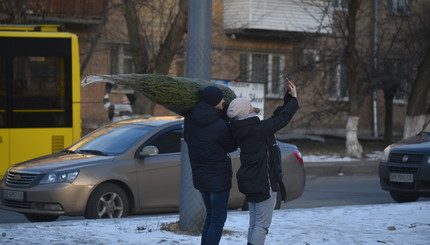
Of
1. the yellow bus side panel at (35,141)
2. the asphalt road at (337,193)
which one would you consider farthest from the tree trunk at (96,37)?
the yellow bus side panel at (35,141)

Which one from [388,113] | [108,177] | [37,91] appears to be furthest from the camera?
[388,113]

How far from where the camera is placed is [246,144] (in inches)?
280

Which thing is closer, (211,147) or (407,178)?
(211,147)

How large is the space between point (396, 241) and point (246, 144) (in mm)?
2720

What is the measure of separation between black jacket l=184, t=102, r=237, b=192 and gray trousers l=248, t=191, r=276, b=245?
1.10 feet

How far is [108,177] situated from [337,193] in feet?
20.2

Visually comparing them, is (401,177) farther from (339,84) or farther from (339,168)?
(339,84)

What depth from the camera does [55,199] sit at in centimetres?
1041

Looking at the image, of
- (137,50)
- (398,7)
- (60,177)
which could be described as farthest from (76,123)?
(398,7)

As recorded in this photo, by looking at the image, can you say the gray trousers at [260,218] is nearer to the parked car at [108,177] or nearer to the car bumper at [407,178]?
the parked car at [108,177]

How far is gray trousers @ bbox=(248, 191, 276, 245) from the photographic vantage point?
726 cm

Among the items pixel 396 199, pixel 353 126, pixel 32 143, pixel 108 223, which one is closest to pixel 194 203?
pixel 108 223

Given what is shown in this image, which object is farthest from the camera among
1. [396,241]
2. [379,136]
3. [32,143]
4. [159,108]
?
[379,136]

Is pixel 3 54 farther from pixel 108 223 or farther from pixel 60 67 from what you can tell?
pixel 108 223
